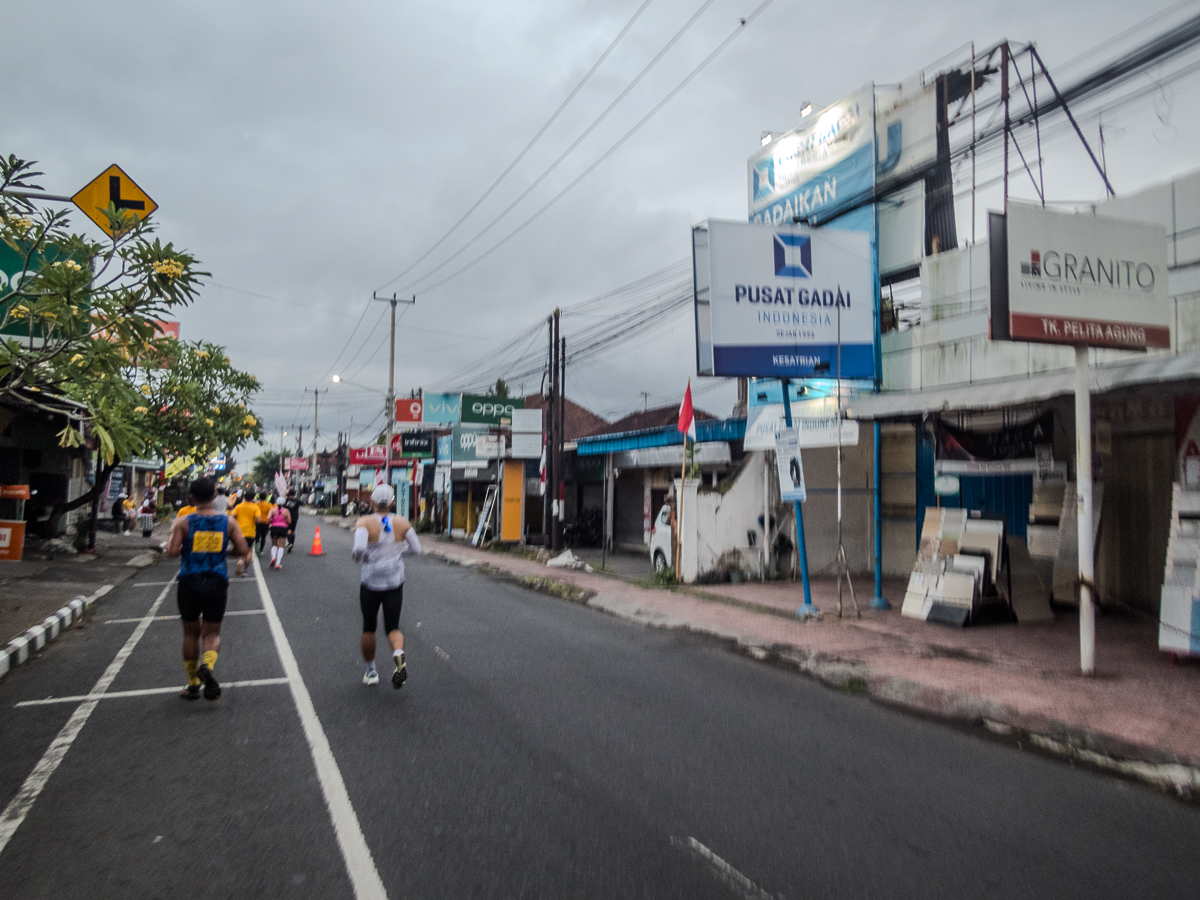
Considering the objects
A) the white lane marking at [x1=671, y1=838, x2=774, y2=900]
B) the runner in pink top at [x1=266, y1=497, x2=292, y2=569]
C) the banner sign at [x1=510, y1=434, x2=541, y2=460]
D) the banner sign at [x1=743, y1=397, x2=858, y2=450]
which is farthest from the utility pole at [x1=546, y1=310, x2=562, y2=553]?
the white lane marking at [x1=671, y1=838, x2=774, y2=900]

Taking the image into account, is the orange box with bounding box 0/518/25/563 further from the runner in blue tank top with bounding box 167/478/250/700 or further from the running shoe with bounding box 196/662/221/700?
the running shoe with bounding box 196/662/221/700

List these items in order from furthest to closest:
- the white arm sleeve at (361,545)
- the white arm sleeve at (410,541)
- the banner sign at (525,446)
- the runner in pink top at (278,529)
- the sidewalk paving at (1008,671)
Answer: the banner sign at (525,446) → the runner in pink top at (278,529) → the white arm sleeve at (410,541) → the white arm sleeve at (361,545) → the sidewalk paving at (1008,671)

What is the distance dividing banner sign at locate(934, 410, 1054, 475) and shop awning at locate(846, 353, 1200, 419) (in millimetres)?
780

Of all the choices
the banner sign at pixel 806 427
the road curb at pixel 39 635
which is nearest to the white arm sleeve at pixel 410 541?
the road curb at pixel 39 635

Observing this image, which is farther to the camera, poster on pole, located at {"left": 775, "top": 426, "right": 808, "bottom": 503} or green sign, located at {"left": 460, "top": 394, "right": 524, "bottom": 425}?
green sign, located at {"left": 460, "top": 394, "right": 524, "bottom": 425}

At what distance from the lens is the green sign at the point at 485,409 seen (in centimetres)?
2928

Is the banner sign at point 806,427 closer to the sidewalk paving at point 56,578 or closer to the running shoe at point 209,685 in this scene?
the running shoe at point 209,685

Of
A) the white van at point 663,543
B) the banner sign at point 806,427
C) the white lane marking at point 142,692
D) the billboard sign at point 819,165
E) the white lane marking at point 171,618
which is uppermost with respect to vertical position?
the billboard sign at point 819,165

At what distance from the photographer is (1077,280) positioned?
7484mm

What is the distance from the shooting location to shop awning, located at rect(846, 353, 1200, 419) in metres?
7.16

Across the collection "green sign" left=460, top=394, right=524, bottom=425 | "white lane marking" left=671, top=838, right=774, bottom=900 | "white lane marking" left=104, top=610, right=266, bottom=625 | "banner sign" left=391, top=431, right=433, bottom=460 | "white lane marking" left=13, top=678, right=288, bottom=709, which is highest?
"green sign" left=460, top=394, right=524, bottom=425

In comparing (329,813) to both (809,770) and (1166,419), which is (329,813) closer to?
(809,770)

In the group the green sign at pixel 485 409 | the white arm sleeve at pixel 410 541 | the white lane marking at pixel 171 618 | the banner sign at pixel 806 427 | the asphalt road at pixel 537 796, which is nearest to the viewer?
the asphalt road at pixel 537 796

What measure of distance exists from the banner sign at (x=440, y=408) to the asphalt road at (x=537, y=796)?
2507 cm
